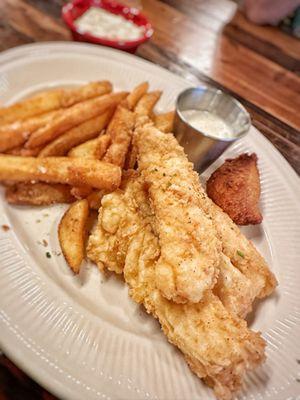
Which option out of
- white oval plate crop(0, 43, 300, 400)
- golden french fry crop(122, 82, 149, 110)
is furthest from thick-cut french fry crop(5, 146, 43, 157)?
golden french fry crop(122, 82, 149, 110)

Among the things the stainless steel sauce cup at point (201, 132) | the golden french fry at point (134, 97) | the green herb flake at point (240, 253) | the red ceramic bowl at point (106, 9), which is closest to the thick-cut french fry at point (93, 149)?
the golden french fry at point (134, 97)

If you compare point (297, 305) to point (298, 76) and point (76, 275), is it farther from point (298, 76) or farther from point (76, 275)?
point (298, 76)

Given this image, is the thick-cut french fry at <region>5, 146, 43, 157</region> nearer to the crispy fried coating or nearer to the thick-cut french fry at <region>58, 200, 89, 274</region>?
the thick-cut french fry at <region>58, 200, 89, 274</region>

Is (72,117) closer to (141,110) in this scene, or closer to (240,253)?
(141,110)

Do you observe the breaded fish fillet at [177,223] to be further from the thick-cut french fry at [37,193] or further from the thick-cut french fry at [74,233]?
the thick-cut french fry at [37,193]

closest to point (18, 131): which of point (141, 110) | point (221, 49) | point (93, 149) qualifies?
point (93, 149)

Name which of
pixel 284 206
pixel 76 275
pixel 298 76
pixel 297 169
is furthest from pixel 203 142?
pixel 298 76
